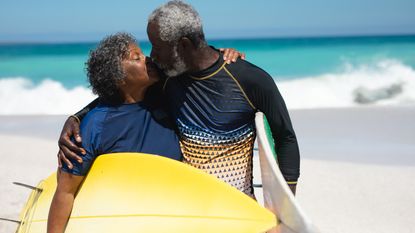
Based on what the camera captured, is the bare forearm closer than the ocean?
Yes

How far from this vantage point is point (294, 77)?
21.8m

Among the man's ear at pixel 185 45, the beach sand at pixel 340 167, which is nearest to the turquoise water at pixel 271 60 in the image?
the beach sand at pixel 340 167

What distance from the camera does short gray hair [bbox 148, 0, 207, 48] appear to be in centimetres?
233

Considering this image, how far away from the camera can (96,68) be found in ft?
8.22

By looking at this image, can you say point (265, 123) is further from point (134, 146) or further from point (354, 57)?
point (354, 57)

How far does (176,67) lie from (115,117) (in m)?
0.31

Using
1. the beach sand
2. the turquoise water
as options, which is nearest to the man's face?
the beach sand

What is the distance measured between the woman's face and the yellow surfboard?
0.29 meters

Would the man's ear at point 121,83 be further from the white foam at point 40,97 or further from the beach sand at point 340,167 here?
the white foam at point 40,97

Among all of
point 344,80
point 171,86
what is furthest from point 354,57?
point 171,86

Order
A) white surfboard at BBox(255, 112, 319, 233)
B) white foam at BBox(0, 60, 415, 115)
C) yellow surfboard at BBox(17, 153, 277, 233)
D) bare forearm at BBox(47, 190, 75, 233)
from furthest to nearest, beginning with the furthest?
white foam at BBox(0, 60, 415, 115) < bare forearm at BBox(47, 190, 75, 233) < yellow surfboard at BBox(17, 153, 277, 233) < white surfboard at BBox(255, 112, 319, 233)

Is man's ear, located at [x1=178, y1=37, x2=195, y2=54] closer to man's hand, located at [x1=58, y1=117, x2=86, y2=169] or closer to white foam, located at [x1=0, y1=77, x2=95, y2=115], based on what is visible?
man's hand, located at [x1=58, y1=117, x2=86, y2=169]

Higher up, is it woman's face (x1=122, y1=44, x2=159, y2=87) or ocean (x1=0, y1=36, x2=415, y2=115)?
ocean (x1=0, y1=36, x2=415, y2=115)

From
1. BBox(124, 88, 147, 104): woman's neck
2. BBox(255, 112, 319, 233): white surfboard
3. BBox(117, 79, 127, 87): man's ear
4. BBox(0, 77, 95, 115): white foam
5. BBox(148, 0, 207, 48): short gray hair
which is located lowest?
BBox(255, 112, 319, 233): white surfboard
